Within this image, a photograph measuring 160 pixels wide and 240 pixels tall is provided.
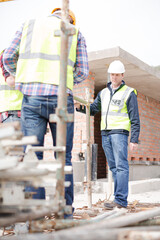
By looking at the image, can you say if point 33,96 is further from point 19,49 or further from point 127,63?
point 127,63

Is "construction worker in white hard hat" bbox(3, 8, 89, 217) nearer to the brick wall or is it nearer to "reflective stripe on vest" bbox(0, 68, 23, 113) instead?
"reflective stripe on vest" bbox(0, 68, 23, 113)

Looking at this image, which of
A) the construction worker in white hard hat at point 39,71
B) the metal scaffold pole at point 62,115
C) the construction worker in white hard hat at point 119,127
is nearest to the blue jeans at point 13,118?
the construction worker in white hard hat at point 39,71

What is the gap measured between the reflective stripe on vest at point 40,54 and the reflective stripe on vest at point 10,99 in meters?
0.62

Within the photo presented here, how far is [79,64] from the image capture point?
3361mm

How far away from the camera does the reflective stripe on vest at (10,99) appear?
12.1 feet

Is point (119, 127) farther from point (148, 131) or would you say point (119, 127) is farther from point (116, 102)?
point (148, 131)

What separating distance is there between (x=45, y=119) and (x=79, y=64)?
2.29ft

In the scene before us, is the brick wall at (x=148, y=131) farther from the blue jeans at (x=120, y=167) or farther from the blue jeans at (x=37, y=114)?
the blue jeans at (x=37, y=114)

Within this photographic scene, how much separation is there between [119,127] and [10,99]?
1.68 m

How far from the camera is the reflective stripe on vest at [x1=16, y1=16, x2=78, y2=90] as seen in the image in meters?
3.02

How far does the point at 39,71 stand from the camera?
119 inches

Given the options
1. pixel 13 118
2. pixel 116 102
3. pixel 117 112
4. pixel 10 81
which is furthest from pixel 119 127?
pixel 10 81

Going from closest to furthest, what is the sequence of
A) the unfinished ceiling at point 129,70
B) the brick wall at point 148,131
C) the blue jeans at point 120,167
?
the blue jeans at point 120,167
the unfinished ceiling at point 129,70
the brick wall at point 148,131

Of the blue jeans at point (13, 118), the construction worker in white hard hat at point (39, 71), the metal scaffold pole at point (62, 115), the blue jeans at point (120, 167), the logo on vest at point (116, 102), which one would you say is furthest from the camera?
the logo on vest at point (116, 102)
